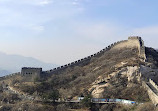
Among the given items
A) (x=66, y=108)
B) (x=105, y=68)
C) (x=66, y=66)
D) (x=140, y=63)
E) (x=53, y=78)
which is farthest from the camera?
(x=66, y=66)

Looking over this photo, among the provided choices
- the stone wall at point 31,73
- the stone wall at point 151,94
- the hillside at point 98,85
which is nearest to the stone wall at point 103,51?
the stone wall at point 31,73

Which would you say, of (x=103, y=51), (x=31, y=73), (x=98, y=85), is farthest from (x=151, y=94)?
(x=103, y=51)

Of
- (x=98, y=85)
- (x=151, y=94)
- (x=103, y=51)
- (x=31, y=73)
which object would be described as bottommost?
(x=151, y=94)

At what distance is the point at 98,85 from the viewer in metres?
30.9

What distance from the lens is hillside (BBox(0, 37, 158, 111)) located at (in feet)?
91.5

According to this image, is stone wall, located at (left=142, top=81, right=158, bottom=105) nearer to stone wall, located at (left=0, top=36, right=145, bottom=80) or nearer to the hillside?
the hillside

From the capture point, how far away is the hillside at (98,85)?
1098 inches

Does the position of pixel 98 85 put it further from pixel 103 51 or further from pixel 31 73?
pixel 103 51

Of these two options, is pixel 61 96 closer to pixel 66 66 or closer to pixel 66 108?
pixel 66 108

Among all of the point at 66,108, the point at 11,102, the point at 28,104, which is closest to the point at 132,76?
the point at 66,108

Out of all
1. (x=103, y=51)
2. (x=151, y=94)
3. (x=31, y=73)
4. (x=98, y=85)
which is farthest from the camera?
(x=103, y=51)

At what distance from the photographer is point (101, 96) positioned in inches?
1148

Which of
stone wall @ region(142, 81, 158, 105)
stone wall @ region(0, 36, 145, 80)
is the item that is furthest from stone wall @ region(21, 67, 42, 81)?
stone wall @ region(142, 81, 158, 105)

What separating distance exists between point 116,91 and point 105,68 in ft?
23.3
